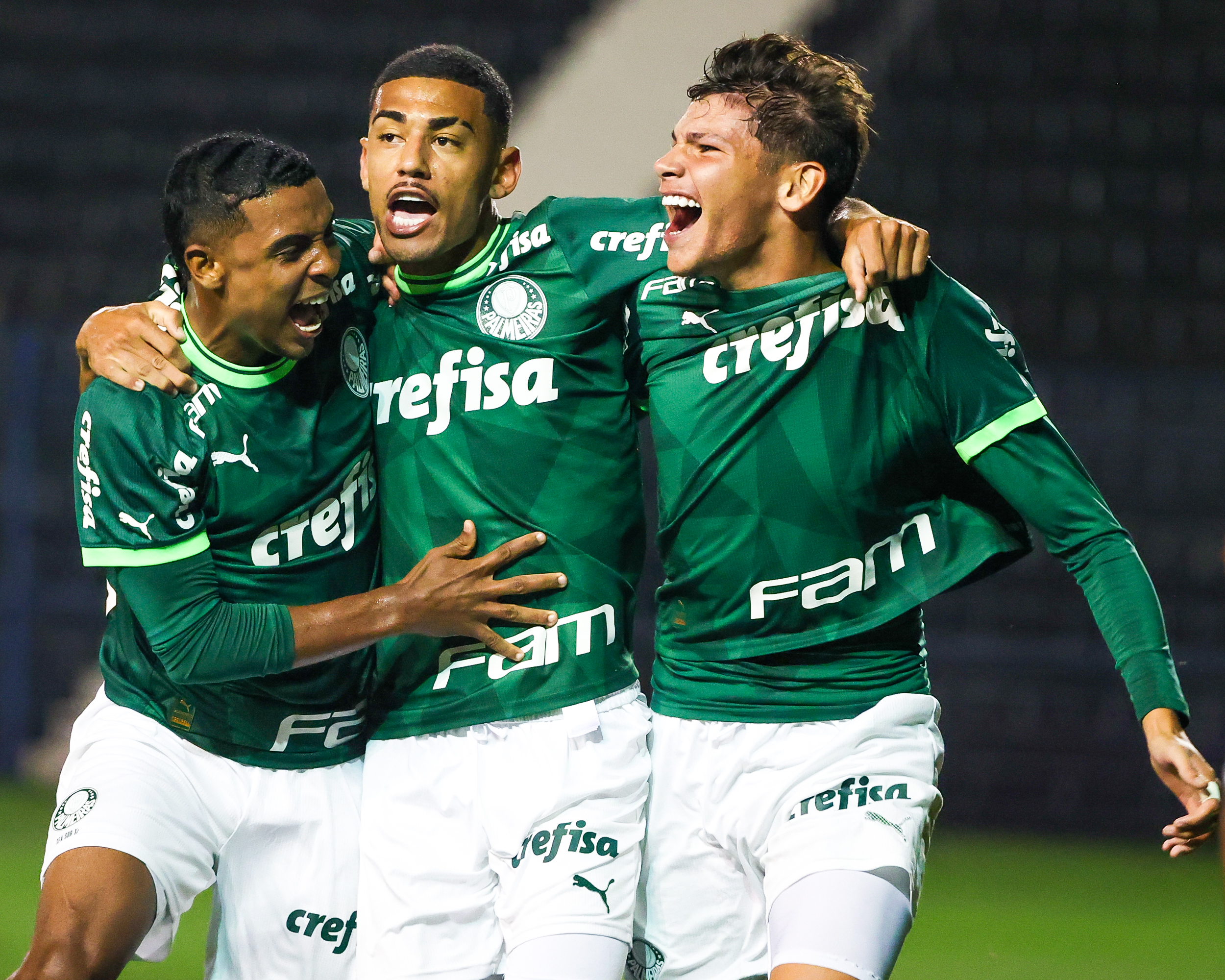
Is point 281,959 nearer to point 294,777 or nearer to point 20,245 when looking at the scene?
point 294,777

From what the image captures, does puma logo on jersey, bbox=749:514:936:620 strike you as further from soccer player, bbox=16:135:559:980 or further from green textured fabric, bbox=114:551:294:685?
green textured fabric, bbox=114:551:294:685

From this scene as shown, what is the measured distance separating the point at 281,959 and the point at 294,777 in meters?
0.33

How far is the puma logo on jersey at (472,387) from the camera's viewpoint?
8.46ft

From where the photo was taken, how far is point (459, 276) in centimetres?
265

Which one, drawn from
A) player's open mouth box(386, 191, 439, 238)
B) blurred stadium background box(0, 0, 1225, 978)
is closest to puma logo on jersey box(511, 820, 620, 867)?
player's open mouth box(386, 191, 439, 238)

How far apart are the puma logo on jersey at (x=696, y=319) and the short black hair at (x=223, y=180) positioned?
0.68m

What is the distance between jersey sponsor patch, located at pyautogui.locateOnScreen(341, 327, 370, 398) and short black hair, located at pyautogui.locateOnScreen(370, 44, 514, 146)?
407mm

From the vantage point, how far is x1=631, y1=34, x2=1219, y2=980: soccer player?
239cm

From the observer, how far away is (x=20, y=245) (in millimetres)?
6660

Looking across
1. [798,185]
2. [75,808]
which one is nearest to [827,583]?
[798,185]

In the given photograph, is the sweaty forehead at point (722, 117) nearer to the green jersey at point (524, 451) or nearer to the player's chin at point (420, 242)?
the green jersey at point (524, 451)

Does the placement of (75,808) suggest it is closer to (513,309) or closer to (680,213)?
(513,309)

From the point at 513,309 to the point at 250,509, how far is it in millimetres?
566

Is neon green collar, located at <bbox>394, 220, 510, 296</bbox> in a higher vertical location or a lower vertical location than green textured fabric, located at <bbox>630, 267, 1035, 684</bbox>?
higher
